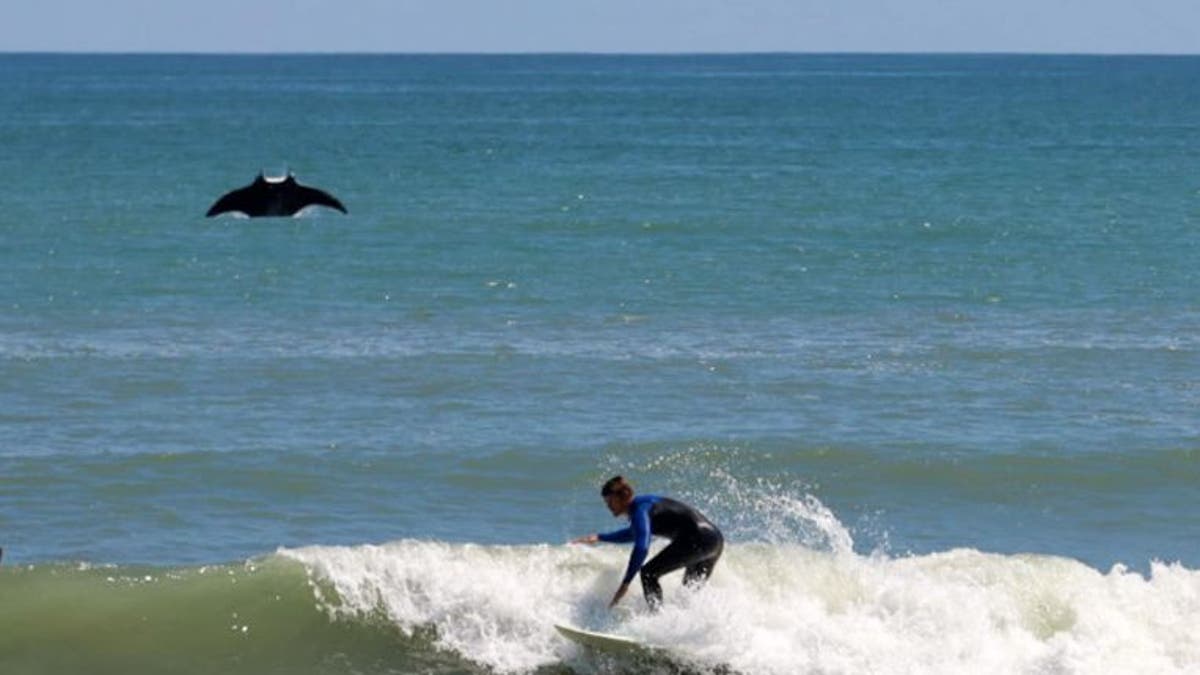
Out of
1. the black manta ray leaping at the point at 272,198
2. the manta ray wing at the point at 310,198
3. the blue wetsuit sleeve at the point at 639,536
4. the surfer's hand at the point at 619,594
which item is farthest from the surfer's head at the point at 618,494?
the black manta ray leaping at the point at 272,198

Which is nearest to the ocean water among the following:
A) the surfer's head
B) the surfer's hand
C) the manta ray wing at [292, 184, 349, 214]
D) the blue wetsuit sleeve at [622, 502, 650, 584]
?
the surfer's hand

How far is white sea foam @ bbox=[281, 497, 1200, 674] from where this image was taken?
16766 mm

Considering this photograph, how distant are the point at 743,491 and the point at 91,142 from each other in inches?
2825

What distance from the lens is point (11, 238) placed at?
161ft

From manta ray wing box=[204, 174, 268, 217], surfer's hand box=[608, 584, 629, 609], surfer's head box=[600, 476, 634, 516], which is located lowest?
surfer's hand box=[608, 584, 629, 609]

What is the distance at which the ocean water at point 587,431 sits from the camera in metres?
17.7

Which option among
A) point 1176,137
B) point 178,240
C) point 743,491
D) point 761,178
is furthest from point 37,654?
point 1176,137

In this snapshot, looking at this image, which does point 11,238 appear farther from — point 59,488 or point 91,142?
point 91,142

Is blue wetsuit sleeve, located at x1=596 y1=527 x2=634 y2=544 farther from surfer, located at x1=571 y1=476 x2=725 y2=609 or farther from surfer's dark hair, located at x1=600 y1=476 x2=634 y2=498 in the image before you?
surfer's dark hair, located at x1=600 y1=476 x2=634 y2=498

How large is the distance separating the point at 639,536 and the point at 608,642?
931mm

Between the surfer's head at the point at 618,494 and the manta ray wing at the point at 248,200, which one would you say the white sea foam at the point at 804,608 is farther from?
the manta ray wing at the point at 248,200

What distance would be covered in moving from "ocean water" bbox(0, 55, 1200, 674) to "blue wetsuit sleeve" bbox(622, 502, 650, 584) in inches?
20.5

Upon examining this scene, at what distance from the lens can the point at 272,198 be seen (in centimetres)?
3728

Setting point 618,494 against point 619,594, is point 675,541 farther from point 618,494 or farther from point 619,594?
point 618,494
